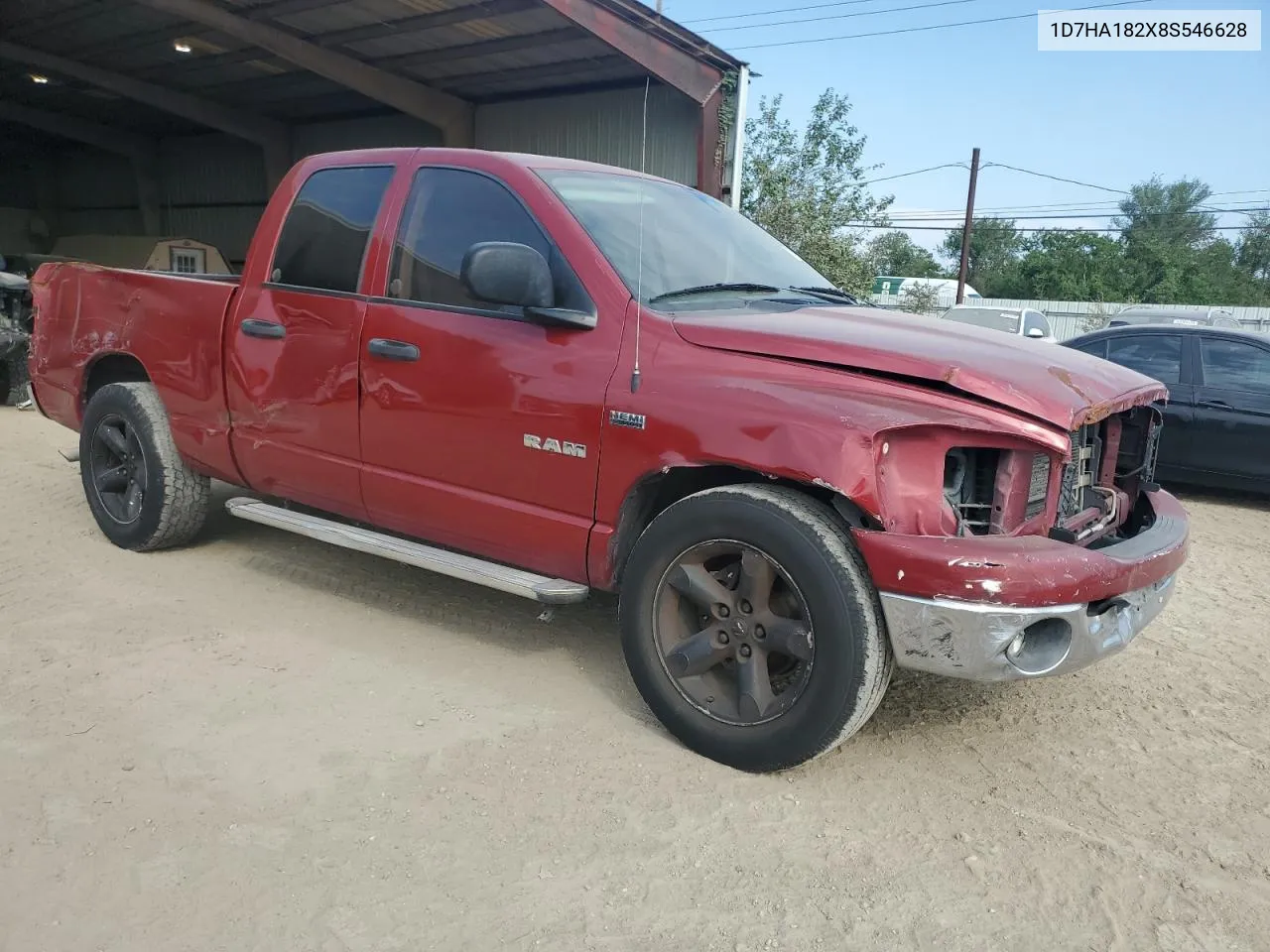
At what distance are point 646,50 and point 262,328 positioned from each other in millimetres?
8230

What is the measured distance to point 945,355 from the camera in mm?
2863

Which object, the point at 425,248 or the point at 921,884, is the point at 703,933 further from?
the point at 425,248

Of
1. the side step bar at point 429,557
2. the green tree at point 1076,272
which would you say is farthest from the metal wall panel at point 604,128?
the green tree at point 1076,272

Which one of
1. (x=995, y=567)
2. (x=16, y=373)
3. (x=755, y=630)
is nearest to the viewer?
(x=995, y=567)

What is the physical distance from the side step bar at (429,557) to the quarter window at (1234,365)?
21.4ft

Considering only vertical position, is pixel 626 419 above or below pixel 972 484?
above

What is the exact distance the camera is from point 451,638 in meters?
4.06

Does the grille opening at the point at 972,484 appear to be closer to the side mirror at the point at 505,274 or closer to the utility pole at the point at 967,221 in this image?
the side mirror at the point at 505,274

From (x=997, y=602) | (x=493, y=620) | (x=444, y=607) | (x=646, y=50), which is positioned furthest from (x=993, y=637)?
(x=646, y=50)

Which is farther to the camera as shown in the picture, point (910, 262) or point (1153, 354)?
point (910, 262)

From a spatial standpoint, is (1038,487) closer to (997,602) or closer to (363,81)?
(997,602)

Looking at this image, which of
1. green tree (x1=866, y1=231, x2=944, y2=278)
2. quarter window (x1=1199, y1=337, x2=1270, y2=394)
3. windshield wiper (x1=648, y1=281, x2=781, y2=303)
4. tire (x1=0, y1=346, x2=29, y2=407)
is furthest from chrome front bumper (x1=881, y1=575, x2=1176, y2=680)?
green tree (x1=866, y1=231, x2=944, y2=278)

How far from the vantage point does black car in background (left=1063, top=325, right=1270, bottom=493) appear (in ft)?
24.3

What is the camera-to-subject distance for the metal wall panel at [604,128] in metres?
12.9
